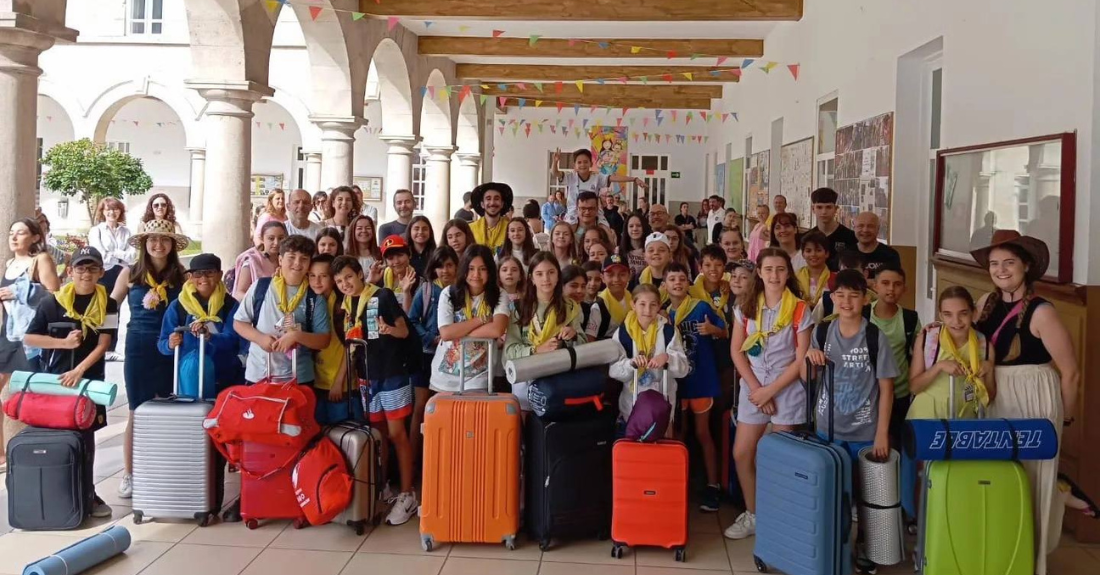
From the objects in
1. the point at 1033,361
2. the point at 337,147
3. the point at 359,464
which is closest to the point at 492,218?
the point at 359,464

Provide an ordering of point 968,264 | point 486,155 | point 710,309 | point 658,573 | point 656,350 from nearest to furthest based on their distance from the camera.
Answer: point 658,573
point 656,350
point 710,309
point 968,264
point 486,155

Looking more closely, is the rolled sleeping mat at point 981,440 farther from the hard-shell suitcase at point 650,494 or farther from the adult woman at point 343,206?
the adult woman at point 343,206

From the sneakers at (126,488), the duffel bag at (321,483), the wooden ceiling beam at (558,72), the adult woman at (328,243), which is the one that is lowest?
the sneakers at (126,488)

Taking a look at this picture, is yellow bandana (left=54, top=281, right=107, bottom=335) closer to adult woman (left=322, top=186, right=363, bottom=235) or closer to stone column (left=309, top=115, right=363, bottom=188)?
adult woman (left=322, top=186, right=363, bottom=235)

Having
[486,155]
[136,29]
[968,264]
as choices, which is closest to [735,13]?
[968,264]

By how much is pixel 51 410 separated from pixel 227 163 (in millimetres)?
3741

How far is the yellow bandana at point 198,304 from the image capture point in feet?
12.8

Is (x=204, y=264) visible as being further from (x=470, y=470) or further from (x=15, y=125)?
(x=470, y=470)

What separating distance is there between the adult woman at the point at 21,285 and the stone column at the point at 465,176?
14.6m

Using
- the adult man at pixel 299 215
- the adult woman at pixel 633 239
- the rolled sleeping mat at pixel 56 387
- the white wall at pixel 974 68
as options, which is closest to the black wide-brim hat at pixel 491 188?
the adult woman at pixel 633 239

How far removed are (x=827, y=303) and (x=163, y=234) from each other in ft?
10.0

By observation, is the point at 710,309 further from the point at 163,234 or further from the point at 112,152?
the point at 112,152

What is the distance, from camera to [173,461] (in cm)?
379

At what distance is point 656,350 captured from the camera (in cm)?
371
